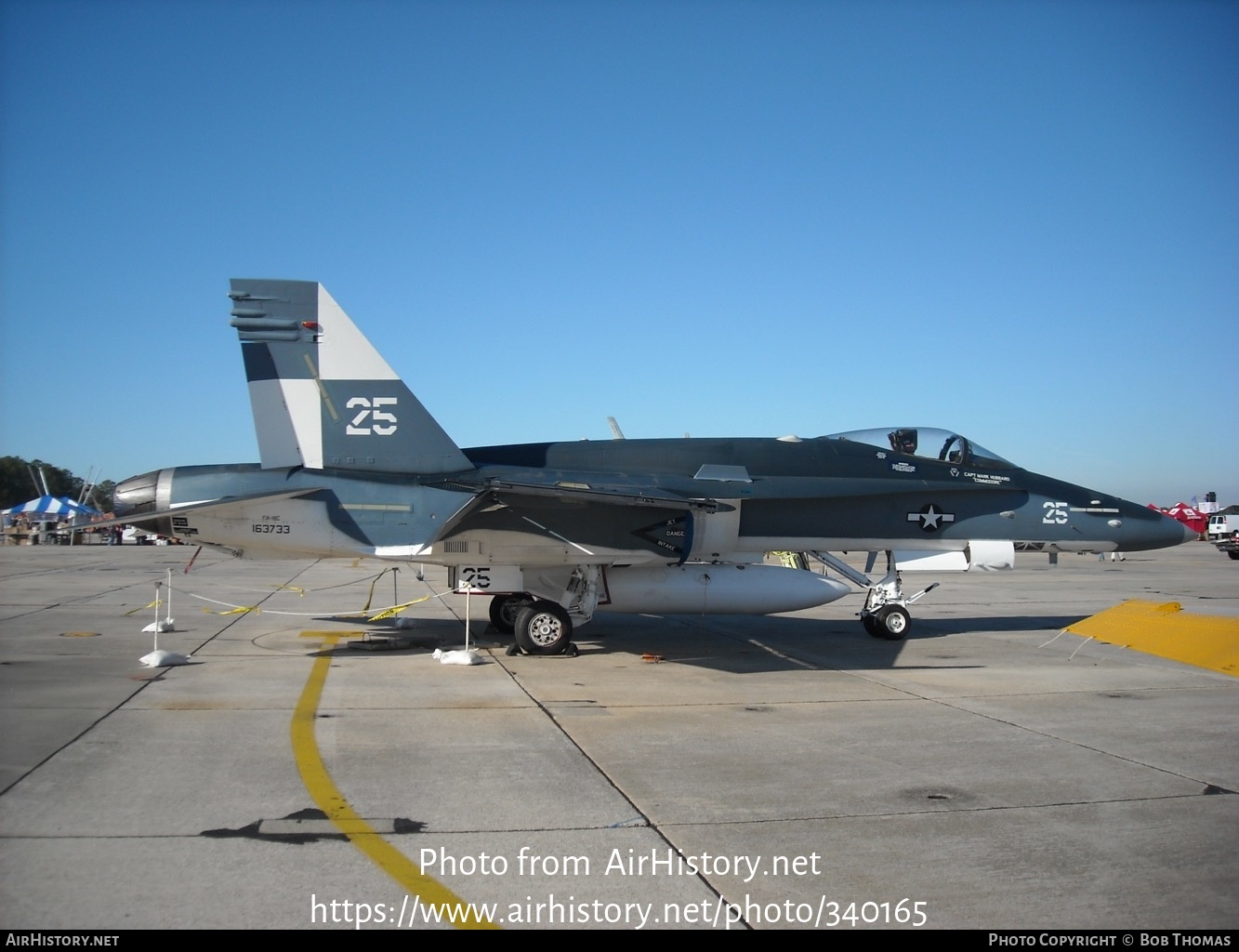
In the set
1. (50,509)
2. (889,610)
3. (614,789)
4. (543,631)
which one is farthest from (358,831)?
(50,509)

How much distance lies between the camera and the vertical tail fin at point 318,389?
10516 mm

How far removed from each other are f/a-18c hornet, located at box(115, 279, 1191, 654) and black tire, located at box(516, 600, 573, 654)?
21 mm

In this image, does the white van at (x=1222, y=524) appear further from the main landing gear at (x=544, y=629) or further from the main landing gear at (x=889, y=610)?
the main landing gear at (x=544, y=629)

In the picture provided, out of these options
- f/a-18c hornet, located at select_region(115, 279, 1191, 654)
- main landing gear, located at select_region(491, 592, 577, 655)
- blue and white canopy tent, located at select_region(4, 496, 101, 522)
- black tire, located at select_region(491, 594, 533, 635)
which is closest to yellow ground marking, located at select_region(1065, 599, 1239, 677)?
f/a-18c hornet, located at select_region(115, 279, 1191, 654)

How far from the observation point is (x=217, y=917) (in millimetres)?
3693

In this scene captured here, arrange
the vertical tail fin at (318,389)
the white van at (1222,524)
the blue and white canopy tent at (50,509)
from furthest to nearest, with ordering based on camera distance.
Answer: the white van at (1222,524) → the blue and white canopy tent at (50,509) → the vertical tail fin at (318,389)

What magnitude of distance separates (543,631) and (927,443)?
5.92 meters

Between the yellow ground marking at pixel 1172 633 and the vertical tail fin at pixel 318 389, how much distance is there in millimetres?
7879

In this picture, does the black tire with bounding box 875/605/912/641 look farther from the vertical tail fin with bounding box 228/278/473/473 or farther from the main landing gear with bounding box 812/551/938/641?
the vertical tail fin with bounding box 228/278/473/473

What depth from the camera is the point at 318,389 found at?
1058cm

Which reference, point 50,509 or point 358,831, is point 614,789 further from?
point 50,509

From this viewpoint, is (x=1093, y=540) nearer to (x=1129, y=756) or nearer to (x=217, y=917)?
(x=1129, y=756)

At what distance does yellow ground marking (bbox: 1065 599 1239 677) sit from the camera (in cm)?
904

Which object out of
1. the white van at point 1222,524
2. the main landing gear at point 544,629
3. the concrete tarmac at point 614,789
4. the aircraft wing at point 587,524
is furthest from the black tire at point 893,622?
the white van at point 1222,524
